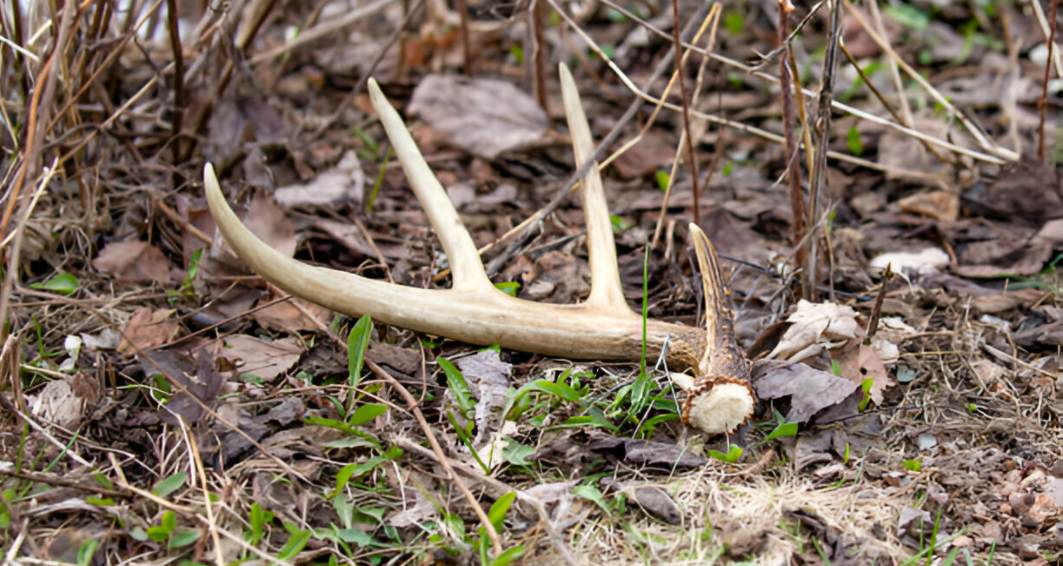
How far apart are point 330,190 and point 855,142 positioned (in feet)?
5.64

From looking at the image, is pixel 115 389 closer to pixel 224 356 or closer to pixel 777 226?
pixel 224 356

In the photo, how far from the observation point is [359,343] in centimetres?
238

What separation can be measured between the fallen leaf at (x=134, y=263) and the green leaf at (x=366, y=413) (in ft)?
2.89

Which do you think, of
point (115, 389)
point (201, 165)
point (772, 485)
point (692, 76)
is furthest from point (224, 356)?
point (692, 76)

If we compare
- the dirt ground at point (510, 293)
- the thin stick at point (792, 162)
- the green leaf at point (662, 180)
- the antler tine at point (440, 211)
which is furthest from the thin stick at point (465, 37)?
the thin stick at point (792, 162)

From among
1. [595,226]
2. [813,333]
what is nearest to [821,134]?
[813,333]

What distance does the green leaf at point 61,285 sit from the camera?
2775mm

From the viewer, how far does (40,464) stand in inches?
84.4

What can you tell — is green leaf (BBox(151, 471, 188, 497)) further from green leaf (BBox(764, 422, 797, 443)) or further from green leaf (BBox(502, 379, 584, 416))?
green leaf (BBox(764, 422, 797, 443))

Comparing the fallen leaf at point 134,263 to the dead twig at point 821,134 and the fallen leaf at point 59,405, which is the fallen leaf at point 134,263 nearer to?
the fallen leaf at point 59,405

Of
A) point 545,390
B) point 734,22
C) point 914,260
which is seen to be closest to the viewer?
point 545,390

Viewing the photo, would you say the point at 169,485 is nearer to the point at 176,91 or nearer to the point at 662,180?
the point at 176,91

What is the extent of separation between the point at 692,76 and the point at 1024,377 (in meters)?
1.91

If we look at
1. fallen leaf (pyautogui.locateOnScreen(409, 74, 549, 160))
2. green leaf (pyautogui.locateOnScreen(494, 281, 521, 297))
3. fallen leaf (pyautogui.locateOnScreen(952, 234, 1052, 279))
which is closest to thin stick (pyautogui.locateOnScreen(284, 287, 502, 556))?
green leaf (pyautogui.locateOnScreen(494, 281, 521, 297))
